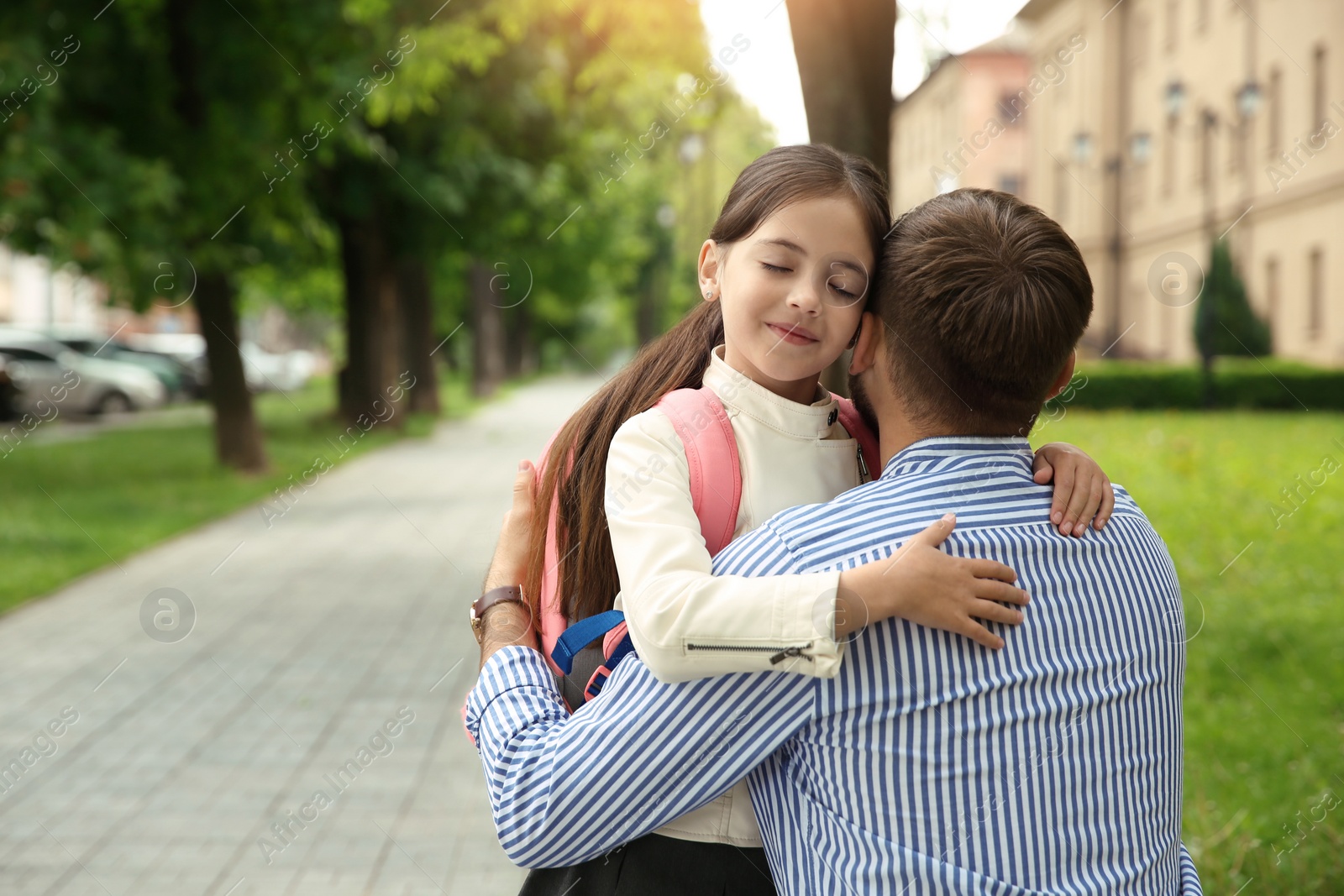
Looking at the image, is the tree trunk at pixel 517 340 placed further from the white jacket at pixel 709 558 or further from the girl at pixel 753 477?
the white jacket at pixel 709 558

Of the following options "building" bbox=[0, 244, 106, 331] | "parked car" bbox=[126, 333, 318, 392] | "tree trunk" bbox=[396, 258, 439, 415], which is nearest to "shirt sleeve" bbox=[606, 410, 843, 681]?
"tree trunk" bbox=[396, 258, 439, 415]

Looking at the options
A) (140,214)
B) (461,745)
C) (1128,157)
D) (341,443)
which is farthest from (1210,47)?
(461,745)

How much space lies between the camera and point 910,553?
146 centimetres

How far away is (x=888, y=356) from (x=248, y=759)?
4.45 m

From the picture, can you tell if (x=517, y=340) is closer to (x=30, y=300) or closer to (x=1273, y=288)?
(x=30, y=300)

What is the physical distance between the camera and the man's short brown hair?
153cm

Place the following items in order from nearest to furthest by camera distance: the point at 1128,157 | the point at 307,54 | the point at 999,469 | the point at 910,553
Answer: the point at 910,553 < the point at 999,469 < the point at 307,54 < the point at 1128,157

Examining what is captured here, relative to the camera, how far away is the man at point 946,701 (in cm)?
147

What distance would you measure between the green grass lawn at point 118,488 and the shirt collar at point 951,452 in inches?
317

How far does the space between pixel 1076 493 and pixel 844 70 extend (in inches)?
115

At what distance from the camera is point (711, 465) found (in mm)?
1714

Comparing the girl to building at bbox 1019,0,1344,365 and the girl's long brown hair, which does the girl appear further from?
building at bbox 1019,0,1344,365

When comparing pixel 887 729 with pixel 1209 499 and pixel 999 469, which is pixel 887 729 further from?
pixel 1209 499

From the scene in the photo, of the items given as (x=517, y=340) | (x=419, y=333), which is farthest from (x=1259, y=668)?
(x=517, y=340)
